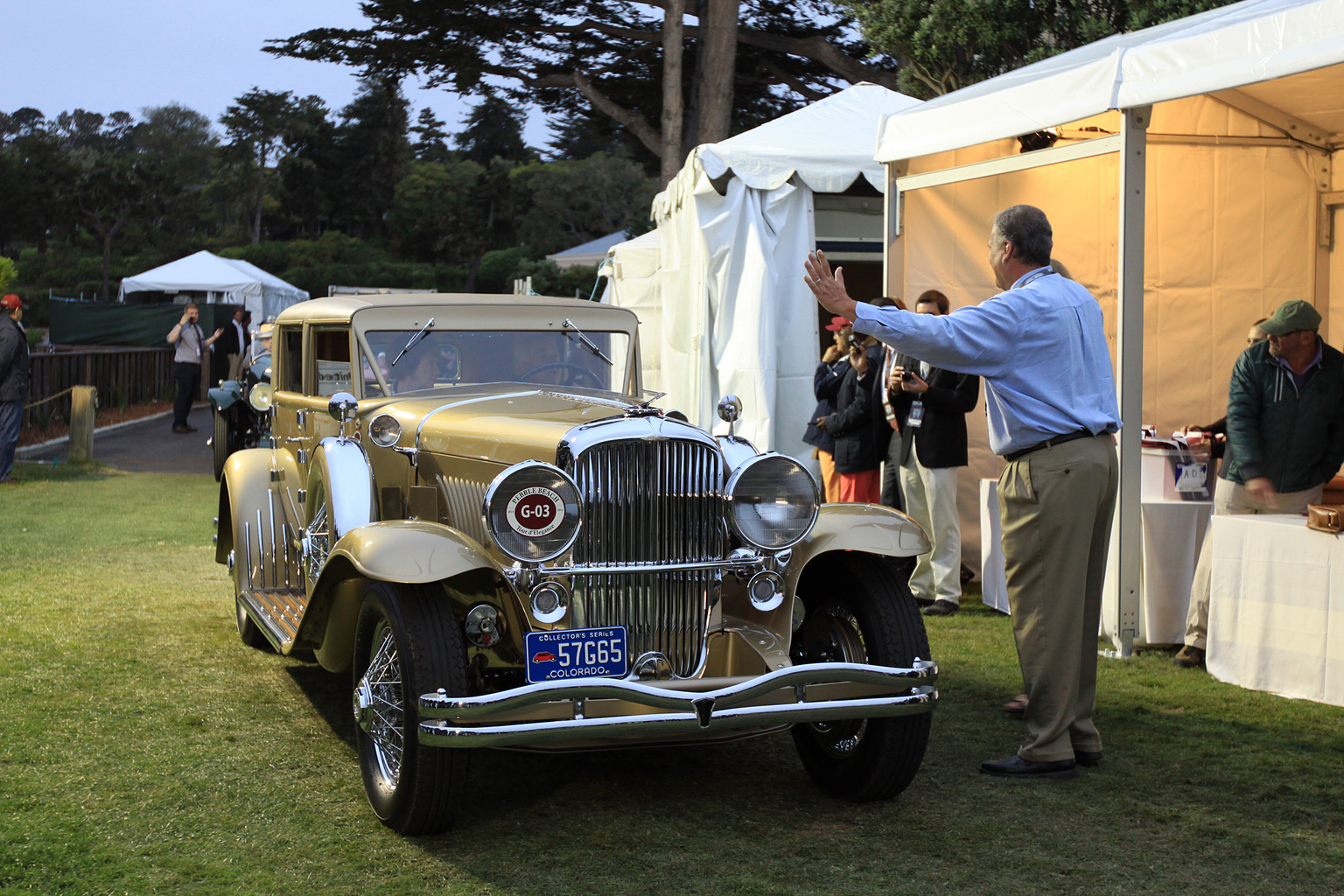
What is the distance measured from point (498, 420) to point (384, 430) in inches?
22.9

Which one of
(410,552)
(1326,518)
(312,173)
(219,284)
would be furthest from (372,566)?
(312,173)

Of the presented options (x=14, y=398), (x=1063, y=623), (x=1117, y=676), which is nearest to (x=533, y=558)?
(x=1063, y=623)

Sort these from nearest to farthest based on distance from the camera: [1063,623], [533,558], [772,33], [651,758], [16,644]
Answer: [533,558] < [1063,623] < [651,758] < [16,644] < [772,33]

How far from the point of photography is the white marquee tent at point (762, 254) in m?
9.44

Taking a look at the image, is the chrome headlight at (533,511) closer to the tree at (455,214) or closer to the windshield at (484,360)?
the windshield at (484,360)

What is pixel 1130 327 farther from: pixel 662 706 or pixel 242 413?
pixel 242 413

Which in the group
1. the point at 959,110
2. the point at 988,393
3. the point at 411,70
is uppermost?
the point at 411,70

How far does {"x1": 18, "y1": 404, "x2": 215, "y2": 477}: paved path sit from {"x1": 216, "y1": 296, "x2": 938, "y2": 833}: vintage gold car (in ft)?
34.2

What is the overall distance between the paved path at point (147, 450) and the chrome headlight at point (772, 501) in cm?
1148

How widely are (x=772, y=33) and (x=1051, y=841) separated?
18.6 meters

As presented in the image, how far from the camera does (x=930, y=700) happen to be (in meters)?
3.80

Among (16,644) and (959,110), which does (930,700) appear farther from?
(16,644)

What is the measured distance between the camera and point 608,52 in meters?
20.7

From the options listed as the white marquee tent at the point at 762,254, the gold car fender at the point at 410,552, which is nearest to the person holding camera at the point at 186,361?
the white marquee tent at the point at 762,254
